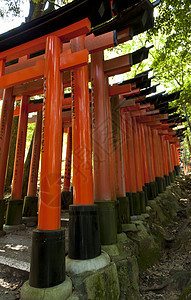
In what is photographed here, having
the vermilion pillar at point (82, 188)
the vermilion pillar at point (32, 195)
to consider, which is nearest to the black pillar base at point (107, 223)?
the vermilion pillar at point (82, 188)

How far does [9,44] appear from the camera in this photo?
13.1 ft

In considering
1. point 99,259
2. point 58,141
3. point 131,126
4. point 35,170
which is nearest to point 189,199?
point 131,126

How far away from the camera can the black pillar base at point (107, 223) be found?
13.9 ft

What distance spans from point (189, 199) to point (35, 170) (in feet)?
34.1

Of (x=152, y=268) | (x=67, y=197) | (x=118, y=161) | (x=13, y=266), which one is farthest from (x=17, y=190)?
(x=152, y=268)

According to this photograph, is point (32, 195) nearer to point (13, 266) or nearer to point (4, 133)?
point (4, 133)

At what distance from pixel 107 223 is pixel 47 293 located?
6.05 ft

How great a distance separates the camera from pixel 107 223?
4266 millimetres

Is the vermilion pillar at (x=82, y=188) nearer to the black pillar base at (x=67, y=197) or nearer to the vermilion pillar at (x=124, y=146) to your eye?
the vermilion pillar at (x=124, y=146)

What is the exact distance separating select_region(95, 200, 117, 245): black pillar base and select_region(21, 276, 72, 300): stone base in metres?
1.50

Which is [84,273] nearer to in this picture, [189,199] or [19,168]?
[19,168]

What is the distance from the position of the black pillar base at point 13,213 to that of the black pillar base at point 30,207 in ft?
2.43

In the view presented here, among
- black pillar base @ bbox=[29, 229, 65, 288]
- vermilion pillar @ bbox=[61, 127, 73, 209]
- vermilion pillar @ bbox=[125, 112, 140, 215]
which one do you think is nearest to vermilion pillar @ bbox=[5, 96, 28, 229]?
vermilion pillar @ bbox=[61, 127, 73, 209]

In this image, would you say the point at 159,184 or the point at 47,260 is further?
the point at 159,184
